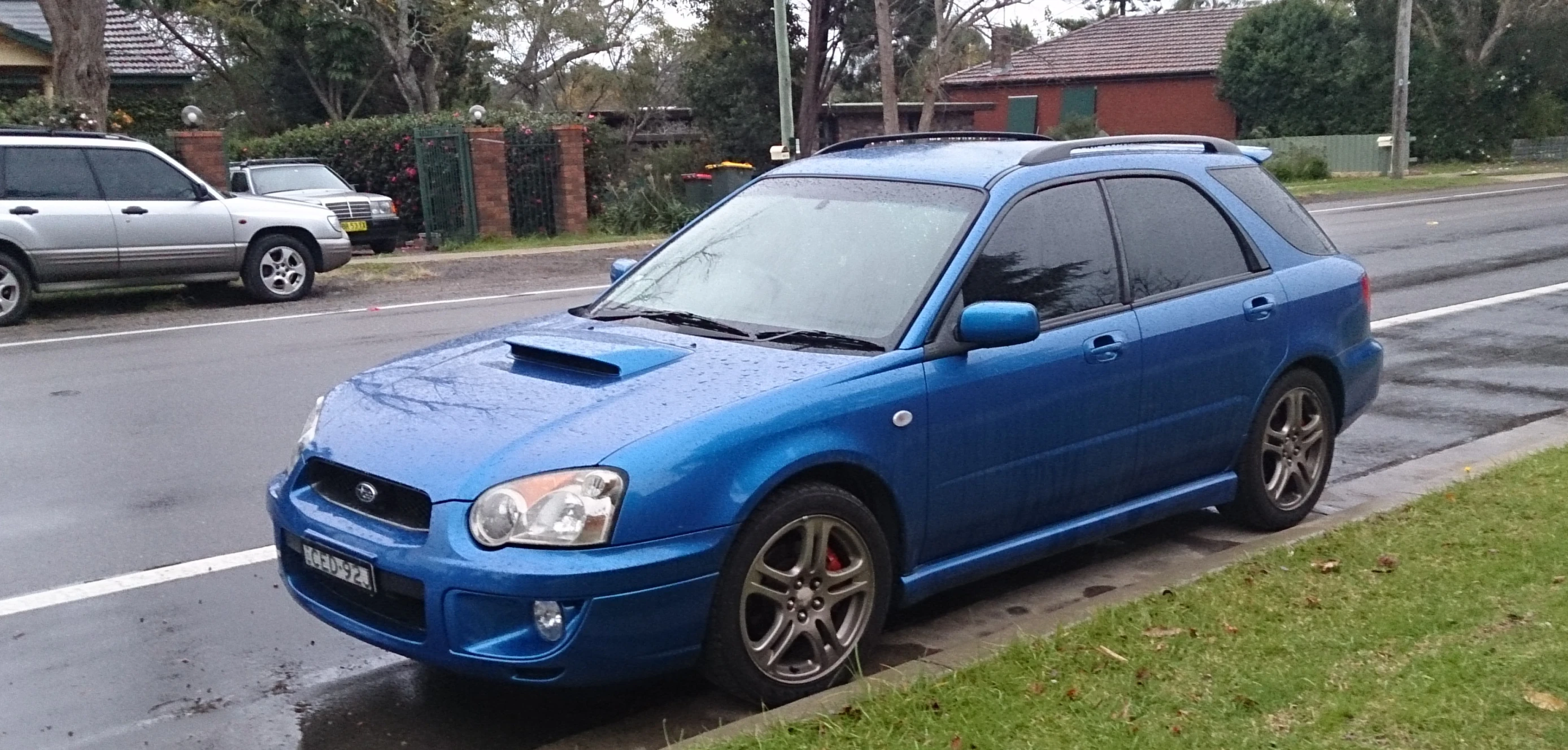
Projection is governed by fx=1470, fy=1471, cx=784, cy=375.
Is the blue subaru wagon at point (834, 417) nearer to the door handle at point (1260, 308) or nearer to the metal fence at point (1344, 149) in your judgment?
the door handle at point (1260, 308)

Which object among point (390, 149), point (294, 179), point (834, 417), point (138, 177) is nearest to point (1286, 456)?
point (834, 417)

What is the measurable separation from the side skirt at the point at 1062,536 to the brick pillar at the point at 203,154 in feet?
61.6

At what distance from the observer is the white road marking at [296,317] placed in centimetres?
1311

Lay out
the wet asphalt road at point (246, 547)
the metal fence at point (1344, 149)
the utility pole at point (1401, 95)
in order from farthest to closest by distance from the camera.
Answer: the metal fence at point (1344, 149), the utility pole at point (1401, 95), the wet asphalt road at point (246, 547)

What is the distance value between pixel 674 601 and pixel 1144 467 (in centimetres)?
227

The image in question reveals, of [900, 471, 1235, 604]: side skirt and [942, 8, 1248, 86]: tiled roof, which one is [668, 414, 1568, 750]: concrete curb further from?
[942, 8, 1248, 86]: tiled roof

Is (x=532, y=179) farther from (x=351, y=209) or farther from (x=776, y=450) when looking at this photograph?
(x=776, y=450)

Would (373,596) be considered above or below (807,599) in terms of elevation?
above

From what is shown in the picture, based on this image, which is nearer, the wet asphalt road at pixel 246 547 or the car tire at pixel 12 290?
the wet asphalt road at pixel 246 547

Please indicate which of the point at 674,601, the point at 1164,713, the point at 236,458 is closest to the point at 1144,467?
the point at 1164,713

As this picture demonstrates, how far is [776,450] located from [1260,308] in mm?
2649

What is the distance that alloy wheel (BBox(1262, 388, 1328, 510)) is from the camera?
6.32 meters

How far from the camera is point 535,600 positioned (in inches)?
160

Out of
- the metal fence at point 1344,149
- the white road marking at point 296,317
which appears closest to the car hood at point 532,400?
the white road marking at point 296,317
